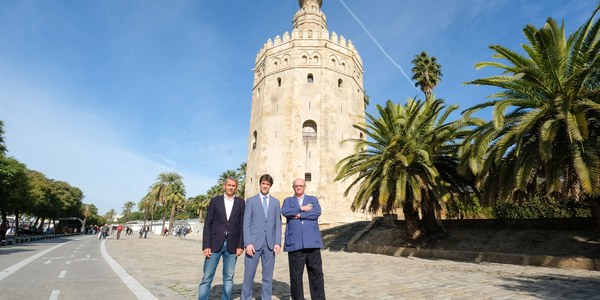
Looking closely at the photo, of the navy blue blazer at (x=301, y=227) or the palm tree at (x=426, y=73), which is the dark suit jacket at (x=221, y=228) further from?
the palm tree at (x=426, y=73)

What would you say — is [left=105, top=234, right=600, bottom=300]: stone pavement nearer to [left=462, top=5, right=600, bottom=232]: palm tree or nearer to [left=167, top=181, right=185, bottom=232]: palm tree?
[left=462, top=5, right=600, bottom=232]: palm tree

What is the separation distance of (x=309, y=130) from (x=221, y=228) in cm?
2674

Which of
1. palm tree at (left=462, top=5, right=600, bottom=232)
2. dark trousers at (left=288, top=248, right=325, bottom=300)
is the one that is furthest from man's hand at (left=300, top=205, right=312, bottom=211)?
palm tree at (left=462, top=5, right=600, bottom=232)

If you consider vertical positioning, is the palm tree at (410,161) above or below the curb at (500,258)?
above

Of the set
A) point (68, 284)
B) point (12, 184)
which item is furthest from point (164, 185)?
point (68, 284)

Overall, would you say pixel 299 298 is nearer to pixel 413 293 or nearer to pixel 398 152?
pixel 413 293

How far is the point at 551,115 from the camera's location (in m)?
10.1

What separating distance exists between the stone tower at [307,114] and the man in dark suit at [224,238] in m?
23.6

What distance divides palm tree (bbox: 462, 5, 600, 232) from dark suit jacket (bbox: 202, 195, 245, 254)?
8.04 metres

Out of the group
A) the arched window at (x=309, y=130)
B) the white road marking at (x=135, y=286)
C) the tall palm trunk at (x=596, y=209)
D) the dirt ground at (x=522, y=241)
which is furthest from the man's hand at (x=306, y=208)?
the arched window at (x=309, y=130)

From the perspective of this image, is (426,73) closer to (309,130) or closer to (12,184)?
(309,130)

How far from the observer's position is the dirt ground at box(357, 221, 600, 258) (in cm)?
1109

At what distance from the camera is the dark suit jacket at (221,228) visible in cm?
474

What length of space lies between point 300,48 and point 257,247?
30689 mm
